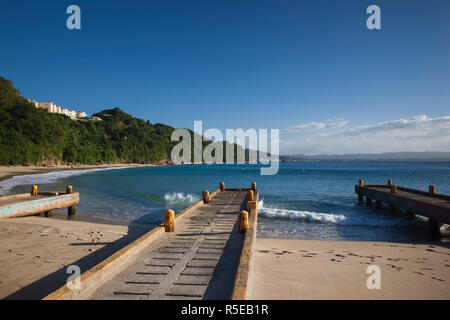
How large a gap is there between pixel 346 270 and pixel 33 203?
14.6 meters

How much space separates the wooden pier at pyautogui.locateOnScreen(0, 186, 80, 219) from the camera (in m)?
12.2

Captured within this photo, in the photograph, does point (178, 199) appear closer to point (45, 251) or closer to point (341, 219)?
point (341, 219)

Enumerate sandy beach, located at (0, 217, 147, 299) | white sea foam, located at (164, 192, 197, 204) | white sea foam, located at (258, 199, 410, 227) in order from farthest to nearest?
white sea foam, located at (164, 192, 197, 204) < white sea foam, located at (258, 199, 410, 227) < sandy beach, located at (0, 217, 147, 299)

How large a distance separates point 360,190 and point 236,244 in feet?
62.6

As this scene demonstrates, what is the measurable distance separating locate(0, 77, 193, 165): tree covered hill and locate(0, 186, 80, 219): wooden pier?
54013 millimetres

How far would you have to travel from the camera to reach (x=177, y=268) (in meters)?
5.38

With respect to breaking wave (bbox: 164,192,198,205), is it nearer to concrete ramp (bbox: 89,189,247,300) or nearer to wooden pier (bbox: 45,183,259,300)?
concrete ramp (bbox: 89,189,247,300)

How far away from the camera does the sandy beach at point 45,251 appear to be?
5789 millimetres

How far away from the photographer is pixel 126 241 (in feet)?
32.5

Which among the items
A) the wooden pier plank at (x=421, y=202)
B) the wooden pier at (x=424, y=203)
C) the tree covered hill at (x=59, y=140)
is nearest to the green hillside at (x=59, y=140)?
the tree covered hill at (x=59, y=140)

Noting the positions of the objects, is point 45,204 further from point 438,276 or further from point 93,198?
point 438,276

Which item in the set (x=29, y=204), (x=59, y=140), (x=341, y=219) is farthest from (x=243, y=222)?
(x=59, y=140)

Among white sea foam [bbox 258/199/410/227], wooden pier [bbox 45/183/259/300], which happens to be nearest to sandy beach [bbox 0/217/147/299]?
wooden pier [bbox 45/183/259/300]
